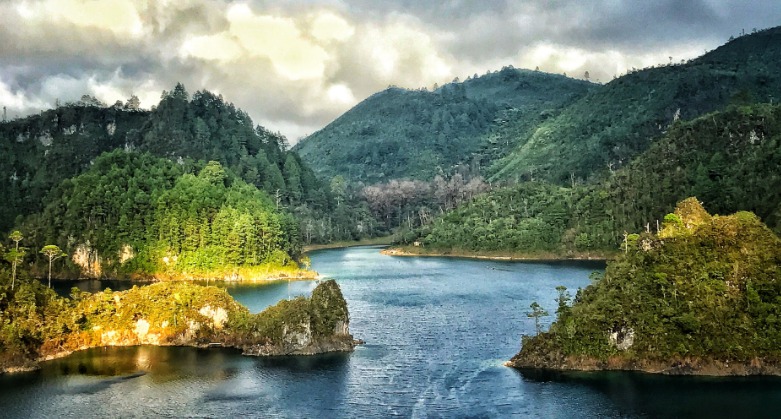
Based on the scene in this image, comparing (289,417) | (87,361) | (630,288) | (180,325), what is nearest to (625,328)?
(630,288)

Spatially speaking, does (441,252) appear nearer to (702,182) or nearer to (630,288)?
(702,182)

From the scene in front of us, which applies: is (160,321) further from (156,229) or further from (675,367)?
(156,229)

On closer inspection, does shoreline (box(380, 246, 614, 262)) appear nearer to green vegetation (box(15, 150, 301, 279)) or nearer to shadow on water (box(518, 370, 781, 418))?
green vegetation (box(15, 150, 301, 279))

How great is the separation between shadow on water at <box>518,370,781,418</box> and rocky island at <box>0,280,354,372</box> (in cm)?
2181

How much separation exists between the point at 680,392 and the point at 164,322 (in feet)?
168

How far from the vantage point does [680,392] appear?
5400cm

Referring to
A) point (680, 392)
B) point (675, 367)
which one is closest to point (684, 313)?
point (675, 367)

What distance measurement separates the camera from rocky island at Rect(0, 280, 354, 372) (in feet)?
212

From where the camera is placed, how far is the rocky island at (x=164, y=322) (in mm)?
64500

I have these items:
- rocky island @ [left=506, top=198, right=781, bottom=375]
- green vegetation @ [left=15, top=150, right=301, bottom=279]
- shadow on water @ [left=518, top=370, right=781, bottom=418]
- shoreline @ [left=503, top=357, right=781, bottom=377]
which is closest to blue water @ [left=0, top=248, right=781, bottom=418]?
shadow on water @ [left=518, top=370, right=781, bottom=418]

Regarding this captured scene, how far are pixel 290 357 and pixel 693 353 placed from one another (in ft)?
122

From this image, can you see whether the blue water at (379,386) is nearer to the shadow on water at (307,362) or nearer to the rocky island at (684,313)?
the shadow on water at (307,362)

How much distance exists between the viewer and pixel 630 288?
2398 inches

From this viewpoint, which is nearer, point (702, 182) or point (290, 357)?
point (290, 357)
